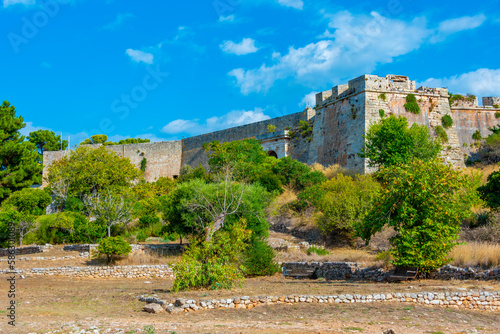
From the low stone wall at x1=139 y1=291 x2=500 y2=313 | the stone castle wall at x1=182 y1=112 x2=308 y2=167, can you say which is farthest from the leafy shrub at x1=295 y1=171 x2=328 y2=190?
the low stone wall at x1=139 y1=291 x2=500 y2=313

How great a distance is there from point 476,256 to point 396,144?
31.2ft

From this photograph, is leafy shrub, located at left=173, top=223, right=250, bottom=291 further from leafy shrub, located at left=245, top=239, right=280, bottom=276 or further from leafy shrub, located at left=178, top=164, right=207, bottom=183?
leafy shrub, located at left=178, top=164, right=207, bottom=183

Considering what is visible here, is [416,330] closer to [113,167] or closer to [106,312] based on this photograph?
[106,312]

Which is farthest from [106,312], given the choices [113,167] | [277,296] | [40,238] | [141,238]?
[113,167]

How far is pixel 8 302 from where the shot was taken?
934 centimetres

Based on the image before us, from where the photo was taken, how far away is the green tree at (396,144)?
779 inches

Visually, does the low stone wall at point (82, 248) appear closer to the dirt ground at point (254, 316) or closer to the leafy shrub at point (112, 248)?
→ the leafy shrub at point (112, 248)

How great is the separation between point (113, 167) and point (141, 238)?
8815 millimetres

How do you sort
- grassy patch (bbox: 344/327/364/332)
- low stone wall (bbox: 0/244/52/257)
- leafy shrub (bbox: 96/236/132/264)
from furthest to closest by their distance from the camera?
1. low stone wall (bbox: 0/244/52/257)
2. leafy shrub (bbox: 96/236/132/264)
3. grassy patch (bbox: 344/327/364/332)

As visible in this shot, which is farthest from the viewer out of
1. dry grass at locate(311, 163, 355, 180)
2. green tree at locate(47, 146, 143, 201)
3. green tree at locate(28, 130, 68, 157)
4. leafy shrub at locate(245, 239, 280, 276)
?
green tree at locate(28, 130, 68, 157)

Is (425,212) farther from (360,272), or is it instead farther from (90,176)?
(90,176)

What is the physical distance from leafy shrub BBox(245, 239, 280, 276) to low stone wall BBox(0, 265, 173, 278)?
2.80 m

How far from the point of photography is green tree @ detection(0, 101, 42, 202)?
29266 millimetres

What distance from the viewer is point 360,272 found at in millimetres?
12938
